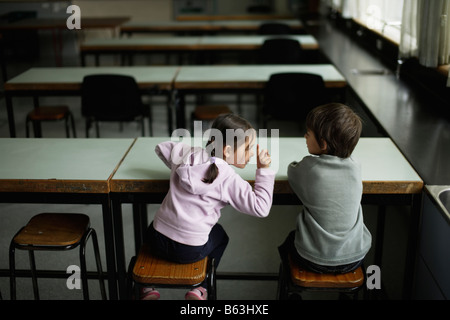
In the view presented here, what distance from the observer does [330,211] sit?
1598 millimetres

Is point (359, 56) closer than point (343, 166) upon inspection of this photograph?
No

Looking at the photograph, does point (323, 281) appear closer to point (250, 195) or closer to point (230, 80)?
point (250, 195)

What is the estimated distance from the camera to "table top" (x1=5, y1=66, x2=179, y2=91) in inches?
133

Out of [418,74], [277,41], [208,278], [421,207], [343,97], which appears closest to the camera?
[208,278]

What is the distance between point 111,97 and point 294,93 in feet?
4.05

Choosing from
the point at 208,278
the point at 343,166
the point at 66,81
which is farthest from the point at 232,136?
the point at 66,81

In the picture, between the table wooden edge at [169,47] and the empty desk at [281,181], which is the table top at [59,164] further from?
the table wooden edge at [169,47]

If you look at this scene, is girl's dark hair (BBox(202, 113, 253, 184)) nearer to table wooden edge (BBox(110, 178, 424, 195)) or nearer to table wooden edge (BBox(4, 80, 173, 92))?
table wooden edge (BBox(110, 178, 424, 195))

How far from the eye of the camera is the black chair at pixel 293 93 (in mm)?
3328

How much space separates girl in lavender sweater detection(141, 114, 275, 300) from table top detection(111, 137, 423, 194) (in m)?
0.13

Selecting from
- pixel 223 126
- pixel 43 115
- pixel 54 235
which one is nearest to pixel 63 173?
pixel 54 235

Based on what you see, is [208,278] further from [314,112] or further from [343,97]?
[343,97]

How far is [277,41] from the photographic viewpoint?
4.78m

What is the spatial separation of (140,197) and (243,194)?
0.42 meters
